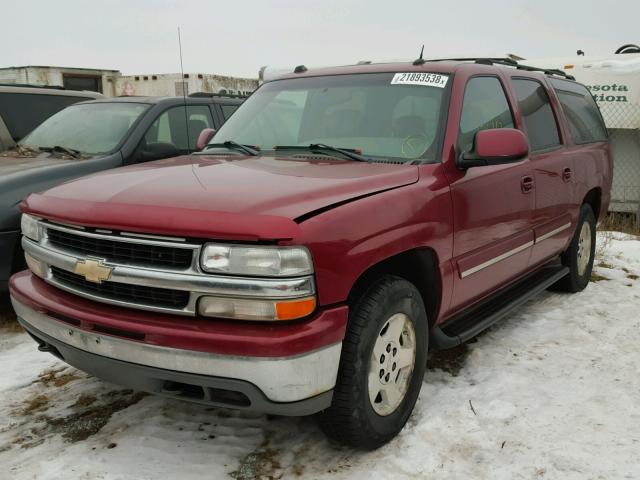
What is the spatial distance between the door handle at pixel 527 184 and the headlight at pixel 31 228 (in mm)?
2862

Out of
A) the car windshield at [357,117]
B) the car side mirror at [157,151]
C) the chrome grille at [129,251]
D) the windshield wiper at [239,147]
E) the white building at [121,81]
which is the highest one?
the white building at [121,81]

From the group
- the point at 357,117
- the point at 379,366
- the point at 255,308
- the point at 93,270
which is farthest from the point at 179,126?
the point at 255,308

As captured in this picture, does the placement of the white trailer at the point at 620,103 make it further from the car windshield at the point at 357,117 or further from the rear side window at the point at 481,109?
the car windshield at the point at 357,117

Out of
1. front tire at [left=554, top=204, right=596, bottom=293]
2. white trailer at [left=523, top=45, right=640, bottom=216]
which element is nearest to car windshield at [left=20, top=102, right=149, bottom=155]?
front tire at [left=554, top=204, right=596, bottom=293]

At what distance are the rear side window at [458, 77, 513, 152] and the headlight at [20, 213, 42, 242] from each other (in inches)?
88.8

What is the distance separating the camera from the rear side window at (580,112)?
5.17 metres

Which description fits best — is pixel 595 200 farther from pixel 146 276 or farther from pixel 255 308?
pixel 146 276

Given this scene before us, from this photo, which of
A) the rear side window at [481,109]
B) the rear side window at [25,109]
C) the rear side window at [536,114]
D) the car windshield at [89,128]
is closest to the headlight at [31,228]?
the rear side window at [481,109]

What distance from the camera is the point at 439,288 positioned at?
3.29 meters

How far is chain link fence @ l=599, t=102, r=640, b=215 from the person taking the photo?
921 cm

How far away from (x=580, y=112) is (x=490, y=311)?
97.8 inches

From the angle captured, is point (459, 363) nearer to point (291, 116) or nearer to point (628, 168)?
point (291, 116)

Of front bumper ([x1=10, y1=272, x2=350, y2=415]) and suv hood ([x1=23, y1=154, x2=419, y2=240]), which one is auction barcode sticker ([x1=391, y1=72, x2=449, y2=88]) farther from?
front bumper ([x1=10, y1=272, x2=350, y2=415])

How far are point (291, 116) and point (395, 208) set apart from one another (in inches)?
54.1
